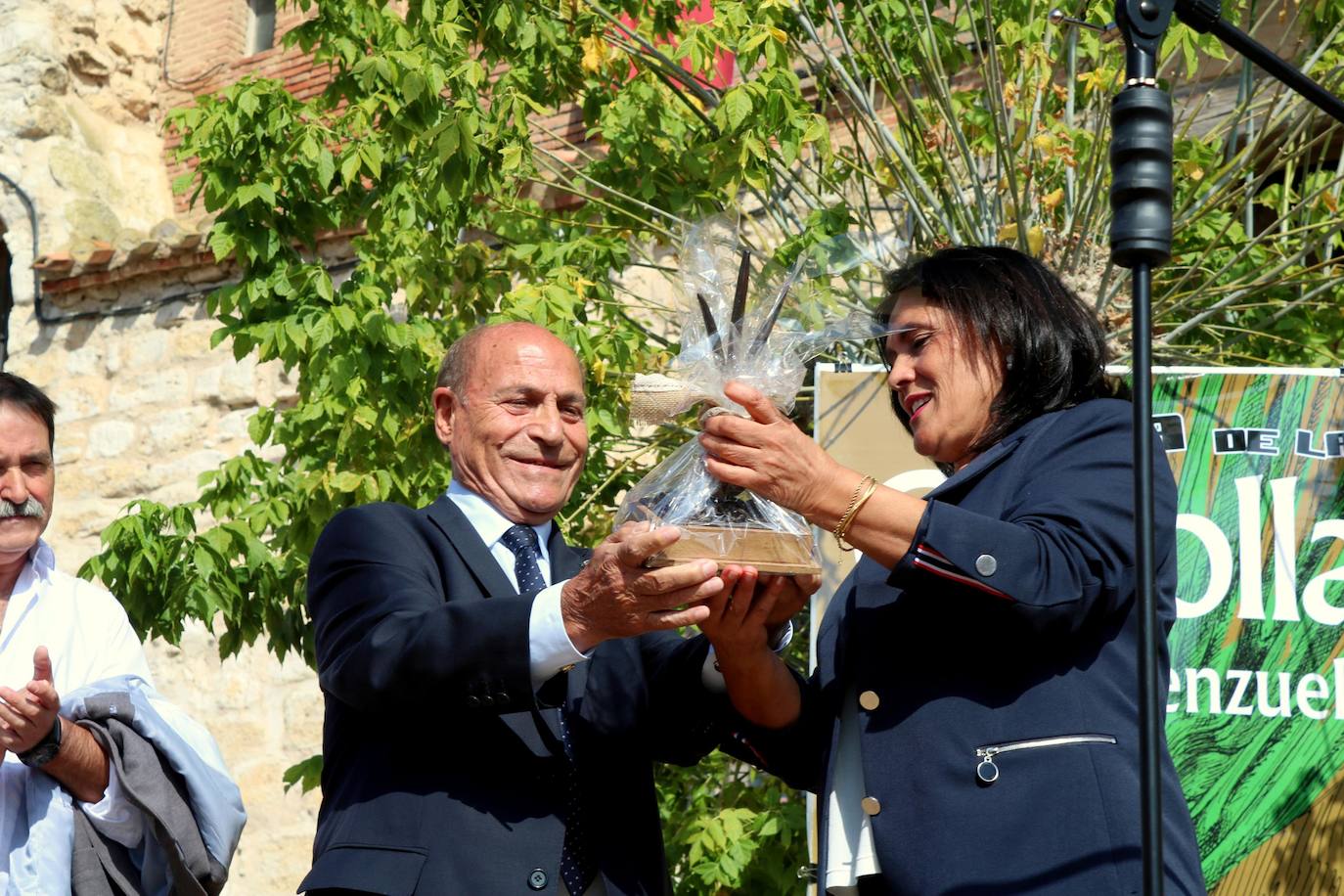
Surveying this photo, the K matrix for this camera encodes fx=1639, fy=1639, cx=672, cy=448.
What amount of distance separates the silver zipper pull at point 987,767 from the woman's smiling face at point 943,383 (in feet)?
1.75

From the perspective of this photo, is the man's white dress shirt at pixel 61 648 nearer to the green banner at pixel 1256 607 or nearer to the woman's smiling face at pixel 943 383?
the woman's smiling face at pixel 943 383

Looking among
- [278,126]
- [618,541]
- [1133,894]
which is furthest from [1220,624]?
[278,126]

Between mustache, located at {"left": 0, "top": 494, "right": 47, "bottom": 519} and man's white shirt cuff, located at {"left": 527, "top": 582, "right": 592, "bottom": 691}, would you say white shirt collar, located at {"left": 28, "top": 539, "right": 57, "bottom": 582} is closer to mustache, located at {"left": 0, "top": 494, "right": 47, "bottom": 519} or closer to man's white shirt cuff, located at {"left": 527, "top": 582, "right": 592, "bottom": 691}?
mustache, located at {"left": 0, "top": 494, "right": 47, "bottom": 519}

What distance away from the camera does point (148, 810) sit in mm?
3109

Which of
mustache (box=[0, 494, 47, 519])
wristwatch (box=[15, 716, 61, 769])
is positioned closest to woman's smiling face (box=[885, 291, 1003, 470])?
wristwatch (box=[15, 716, 61, 769])

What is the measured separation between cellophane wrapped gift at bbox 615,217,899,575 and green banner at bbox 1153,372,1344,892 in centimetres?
Answer: 159

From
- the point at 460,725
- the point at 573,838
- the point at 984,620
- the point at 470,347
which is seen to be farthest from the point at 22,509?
the point at 984,620

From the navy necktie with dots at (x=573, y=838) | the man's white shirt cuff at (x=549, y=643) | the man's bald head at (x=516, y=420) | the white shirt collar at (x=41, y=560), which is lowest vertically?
the navy necktie with dots at (x=573, y=838)

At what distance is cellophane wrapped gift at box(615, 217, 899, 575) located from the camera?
249 centimetres

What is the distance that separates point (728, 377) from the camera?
8.43ft

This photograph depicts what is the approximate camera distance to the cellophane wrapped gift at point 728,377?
2486mm

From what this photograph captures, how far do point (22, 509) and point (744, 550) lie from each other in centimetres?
172

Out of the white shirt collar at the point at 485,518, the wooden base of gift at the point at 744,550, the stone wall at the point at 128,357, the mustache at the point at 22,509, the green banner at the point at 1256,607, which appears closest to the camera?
the wooden base of gift at the point at 744,550

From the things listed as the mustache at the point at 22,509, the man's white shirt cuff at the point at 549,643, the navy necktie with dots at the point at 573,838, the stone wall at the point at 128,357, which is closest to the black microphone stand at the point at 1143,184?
the man's white shirt cuff at the point at 549,643
